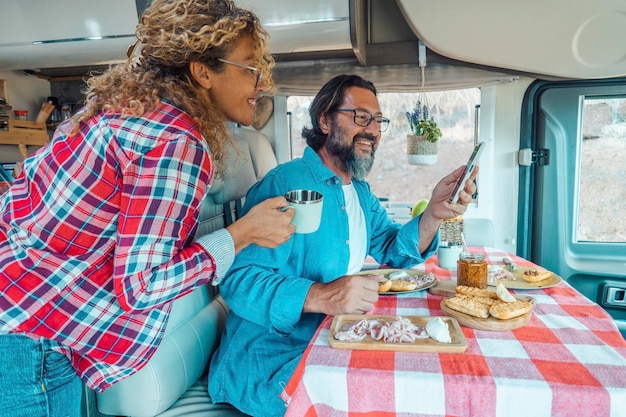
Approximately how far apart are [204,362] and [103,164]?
877mm

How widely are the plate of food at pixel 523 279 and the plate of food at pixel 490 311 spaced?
0.77ft

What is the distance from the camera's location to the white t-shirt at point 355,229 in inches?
63.0

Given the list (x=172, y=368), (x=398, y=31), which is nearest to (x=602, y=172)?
(x=398, y=31)

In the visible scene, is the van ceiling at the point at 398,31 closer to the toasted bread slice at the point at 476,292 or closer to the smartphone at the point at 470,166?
the smartphone at the point at 470,166

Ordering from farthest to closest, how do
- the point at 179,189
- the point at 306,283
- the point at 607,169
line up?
the point at 607,169, the point at 306,283, the point at 179,189

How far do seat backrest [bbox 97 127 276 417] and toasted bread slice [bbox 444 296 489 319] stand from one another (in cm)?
68

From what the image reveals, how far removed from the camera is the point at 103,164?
80 cm

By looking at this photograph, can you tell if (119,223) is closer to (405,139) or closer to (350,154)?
(350,154)

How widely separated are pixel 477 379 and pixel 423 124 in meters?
1.98

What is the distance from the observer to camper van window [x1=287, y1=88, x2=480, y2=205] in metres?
2.71

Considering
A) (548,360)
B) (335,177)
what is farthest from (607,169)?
(548,360)

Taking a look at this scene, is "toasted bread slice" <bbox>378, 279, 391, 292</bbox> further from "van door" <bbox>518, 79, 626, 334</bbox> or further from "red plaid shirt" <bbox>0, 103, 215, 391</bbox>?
"van door" <bbox>518, 79, 626, 334</bbox>

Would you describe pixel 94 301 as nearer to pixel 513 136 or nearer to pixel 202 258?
pixel 202 258

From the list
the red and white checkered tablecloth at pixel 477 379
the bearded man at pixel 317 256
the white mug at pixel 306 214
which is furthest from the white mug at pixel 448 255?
the white mug at pixel 306 214
